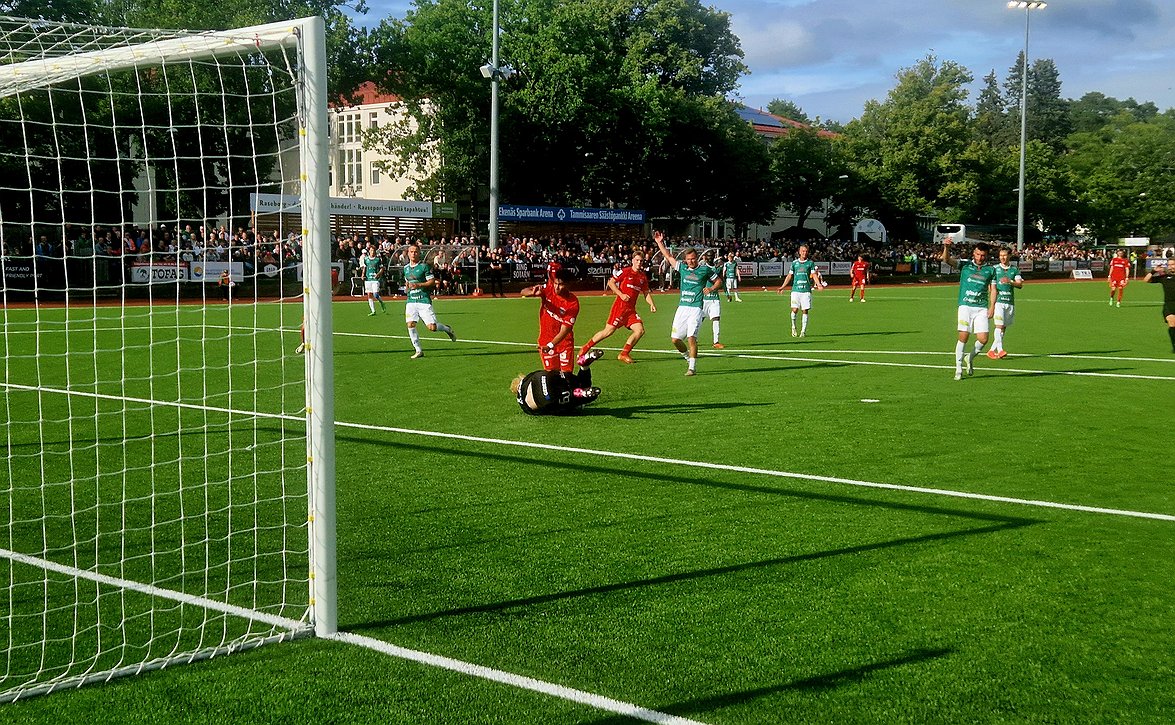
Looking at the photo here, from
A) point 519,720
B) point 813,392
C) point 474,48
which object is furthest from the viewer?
point 474,48

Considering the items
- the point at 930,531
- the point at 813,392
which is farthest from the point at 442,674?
the point at 813,392

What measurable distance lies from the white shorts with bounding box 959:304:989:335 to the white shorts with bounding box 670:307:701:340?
4.33 m

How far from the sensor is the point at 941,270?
2447 inches

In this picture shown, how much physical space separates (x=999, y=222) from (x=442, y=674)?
8319cm

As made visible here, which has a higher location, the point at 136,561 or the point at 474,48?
the point at 474,48

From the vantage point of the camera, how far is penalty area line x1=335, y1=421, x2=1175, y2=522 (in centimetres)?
790

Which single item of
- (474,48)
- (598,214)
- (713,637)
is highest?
(474,48)

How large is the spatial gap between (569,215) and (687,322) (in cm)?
3765

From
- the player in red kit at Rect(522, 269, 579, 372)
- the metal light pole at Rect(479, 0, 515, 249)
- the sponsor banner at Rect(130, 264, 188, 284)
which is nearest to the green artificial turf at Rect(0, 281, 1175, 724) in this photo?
the player in red kit at Rect(522, 269, 579, 372)

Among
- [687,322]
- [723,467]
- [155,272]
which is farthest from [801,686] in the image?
[155,272]

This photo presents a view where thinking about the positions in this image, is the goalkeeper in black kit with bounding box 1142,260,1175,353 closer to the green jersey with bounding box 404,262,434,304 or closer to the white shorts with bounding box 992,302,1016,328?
the white shorts with bounding box 992,302,1016,328

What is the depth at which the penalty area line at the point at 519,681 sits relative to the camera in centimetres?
429

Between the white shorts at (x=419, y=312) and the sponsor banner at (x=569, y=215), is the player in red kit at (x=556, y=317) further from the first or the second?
the sponsor banner at (x=569, y=215)

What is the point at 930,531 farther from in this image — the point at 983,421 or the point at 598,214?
the point at 598,214
